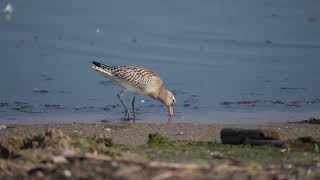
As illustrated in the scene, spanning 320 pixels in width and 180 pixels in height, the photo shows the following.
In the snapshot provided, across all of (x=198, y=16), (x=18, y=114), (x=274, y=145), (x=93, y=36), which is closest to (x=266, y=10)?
(x=198, y=16)

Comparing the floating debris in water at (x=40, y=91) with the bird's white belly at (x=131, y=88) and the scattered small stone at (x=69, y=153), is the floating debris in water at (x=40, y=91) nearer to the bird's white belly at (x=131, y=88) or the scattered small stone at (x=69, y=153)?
the bird's white belly at (x=131, y=88)

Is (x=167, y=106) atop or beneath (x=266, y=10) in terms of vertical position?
beneath

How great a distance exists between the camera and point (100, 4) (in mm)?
19953

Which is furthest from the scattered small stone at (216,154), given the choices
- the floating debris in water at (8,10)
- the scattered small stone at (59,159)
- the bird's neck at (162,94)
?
the floating debris in water at (8,10)

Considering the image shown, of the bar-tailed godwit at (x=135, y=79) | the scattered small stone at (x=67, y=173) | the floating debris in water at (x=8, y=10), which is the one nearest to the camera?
the scattered small stone at (x=67, y=173)

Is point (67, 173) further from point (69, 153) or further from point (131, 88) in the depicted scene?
point (131, 88)

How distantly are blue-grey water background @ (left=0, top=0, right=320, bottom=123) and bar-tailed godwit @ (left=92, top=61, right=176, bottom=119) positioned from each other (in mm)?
291

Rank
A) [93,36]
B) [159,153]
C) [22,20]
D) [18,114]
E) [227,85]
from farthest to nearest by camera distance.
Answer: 1. [22,20]
2. [93,36]
3. [227,85]
4. [18,114]
5. [159,153]

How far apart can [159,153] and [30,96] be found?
6486 mm

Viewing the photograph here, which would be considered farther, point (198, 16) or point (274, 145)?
point (198, 16)

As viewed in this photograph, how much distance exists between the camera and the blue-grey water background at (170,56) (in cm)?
1267

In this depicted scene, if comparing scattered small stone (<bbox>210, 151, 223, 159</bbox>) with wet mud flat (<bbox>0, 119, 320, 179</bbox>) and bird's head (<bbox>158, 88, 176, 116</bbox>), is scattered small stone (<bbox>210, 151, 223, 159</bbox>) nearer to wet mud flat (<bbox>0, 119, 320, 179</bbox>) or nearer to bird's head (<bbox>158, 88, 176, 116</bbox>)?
wet mud flat (<bbox>0, 119, 320, 179</bbox>)

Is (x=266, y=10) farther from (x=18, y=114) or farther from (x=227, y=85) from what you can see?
(x=18, y=114)

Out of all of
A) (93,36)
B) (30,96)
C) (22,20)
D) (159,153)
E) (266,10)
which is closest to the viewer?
(159,153)
